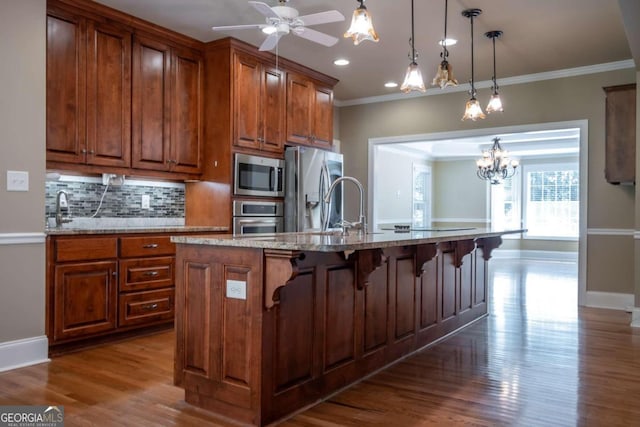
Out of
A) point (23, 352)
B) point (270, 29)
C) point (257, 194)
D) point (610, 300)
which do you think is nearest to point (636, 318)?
point (610, 300)

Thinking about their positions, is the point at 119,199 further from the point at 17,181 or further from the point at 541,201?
the point at 541,201

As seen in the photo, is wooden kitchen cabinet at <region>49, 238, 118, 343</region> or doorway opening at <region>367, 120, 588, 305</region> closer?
wooden kitchen cabinet at <region>49, 238, 118, 343</region>

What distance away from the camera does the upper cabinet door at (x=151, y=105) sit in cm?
422

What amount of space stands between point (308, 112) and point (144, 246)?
2.55 metres

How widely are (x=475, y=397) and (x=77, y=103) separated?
346 centimetres

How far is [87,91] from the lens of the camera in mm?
3840

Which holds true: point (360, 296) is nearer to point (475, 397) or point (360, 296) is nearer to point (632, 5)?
point (475, 397)

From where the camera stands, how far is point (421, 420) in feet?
7.79

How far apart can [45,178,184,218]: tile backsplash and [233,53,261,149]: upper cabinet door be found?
854 mm

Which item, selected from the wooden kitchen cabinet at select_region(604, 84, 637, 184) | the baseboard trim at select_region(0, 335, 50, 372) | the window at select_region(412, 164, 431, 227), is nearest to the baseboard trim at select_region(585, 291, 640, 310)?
the wooden kitchen cabinet at select_region(604, 84, 637, 184)

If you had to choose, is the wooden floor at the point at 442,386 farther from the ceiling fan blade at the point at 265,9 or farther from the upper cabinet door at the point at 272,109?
the ceiling fan blade at the point at 265,9

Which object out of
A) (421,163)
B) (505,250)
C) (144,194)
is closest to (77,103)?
(144,194)

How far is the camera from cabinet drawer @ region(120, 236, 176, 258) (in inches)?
149

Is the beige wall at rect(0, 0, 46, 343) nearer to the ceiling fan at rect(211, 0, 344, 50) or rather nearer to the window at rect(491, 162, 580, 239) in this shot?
the ceiling fan at rect(211, 0, 344, 50)
